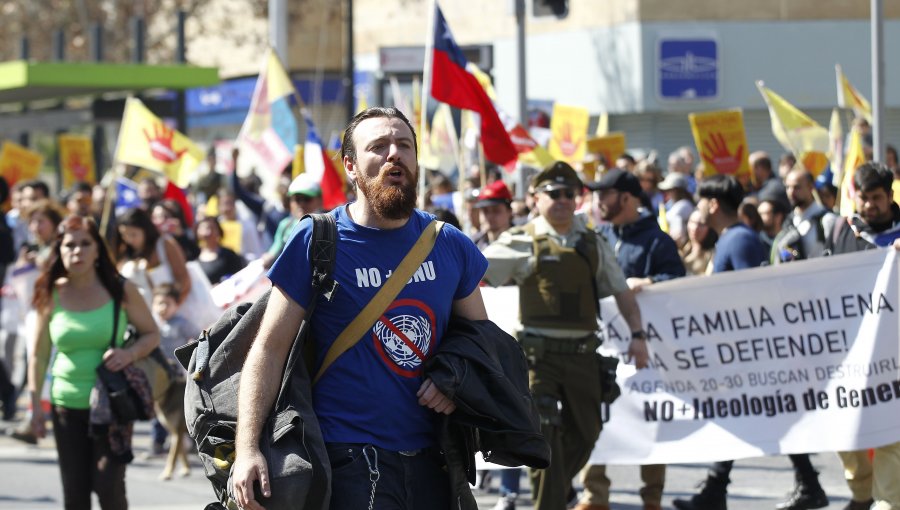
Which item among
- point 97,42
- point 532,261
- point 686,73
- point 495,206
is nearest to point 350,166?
point 532,261

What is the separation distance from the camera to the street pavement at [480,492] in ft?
32.3

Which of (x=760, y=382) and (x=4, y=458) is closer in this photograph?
(x=760, y=382)

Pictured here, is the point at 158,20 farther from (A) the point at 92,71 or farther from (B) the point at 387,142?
(B) the point at 387,142

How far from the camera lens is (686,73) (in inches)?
1085

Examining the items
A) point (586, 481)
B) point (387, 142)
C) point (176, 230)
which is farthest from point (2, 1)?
point (387, 142)

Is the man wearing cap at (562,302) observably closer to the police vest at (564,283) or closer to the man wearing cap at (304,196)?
the police vest at (564,283)

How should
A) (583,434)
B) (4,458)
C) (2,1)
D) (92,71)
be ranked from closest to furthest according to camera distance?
1. (583,434)
2. (4,458)
3. (92,71)
4. (2,1)

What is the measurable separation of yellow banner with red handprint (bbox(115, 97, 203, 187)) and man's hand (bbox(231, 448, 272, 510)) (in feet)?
35.5

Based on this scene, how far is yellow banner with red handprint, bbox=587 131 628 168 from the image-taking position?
55.5ft

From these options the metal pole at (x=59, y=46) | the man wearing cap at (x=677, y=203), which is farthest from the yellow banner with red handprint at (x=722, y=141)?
the metal pole at (x=59, y=46)

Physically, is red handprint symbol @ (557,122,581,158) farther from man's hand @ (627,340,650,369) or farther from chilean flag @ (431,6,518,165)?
man's hand @ (627,340,650,369)

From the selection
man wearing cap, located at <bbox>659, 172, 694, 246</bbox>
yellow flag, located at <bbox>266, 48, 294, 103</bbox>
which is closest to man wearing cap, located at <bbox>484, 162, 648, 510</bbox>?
man wearing cap, located at <bbox>659, 172, 694, 246</bbox>

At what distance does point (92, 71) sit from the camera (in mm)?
20797

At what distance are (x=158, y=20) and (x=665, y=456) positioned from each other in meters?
37.6
